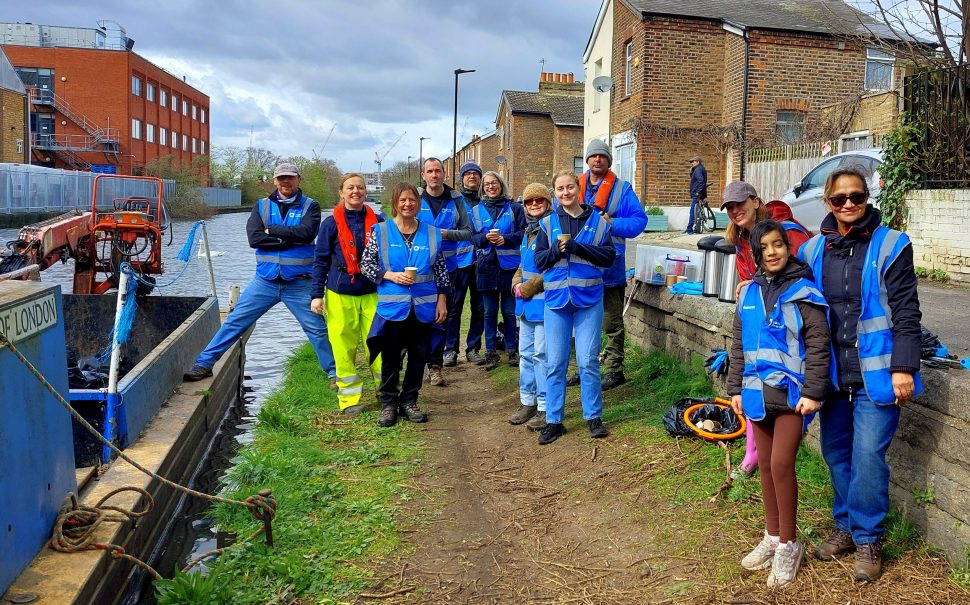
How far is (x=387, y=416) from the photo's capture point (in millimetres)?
6992

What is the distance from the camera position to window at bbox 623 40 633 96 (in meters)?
24.5

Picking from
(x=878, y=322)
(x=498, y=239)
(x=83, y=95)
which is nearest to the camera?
(x=878, y=322)

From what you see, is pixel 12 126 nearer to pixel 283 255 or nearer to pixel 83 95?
pixel 83 95

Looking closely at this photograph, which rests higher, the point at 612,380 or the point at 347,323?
the point at 347,323

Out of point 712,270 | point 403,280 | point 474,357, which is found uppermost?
point 712,270

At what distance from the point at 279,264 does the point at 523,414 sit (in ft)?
9.06

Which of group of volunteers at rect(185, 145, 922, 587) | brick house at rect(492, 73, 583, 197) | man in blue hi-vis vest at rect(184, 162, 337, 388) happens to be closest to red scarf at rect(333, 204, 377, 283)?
group of volunteers at rect(185, 145, 922, 587)

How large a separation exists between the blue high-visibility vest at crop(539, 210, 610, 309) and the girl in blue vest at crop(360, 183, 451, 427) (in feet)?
3.88

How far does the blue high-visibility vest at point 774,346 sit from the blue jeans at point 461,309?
490 cm

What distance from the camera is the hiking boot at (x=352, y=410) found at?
7.41m

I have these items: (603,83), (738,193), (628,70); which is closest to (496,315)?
(738,193)

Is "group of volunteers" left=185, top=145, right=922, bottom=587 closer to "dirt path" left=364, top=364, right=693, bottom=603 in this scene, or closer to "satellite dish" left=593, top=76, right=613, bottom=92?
"dirt path" left=364, top=364, right=693, bottom=603

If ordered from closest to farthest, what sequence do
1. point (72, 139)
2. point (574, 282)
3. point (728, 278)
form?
point (574, 282) → point (728, 278) → point (72, 139)

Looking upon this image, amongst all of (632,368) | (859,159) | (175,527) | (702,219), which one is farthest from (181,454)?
(702,219)
